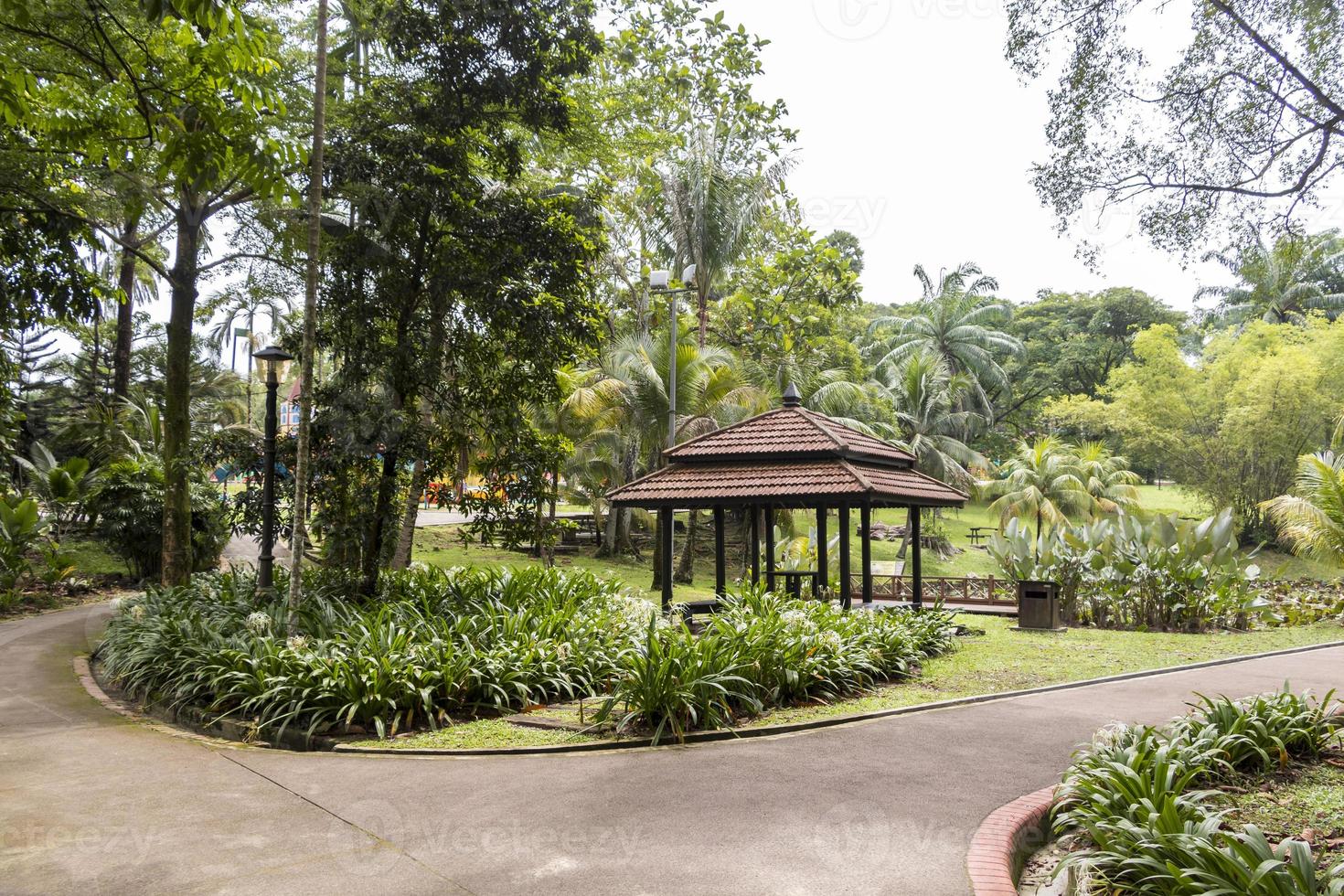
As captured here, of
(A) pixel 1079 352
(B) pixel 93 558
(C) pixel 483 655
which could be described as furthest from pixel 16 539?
(A) pixel 1079 352

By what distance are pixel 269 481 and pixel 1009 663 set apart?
9.44 m

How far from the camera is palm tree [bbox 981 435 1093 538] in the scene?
113 feet

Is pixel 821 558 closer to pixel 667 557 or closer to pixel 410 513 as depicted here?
pixel 667 557

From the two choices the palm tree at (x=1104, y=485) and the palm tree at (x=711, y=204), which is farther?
the palm tree at (x=1104, y=485)

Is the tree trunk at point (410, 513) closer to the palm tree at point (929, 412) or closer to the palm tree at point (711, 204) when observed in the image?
the palm tree at point (711, 204)

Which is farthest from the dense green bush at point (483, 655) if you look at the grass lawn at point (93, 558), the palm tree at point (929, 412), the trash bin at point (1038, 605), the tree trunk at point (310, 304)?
the palm tree at point (929, 412)

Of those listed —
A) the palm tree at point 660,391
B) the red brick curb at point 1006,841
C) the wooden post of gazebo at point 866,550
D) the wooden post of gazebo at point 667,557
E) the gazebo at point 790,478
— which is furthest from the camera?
the palm tree at point 660,391

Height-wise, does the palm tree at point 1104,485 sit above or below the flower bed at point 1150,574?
above

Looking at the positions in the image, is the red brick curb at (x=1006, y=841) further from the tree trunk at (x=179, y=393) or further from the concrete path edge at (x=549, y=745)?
the tree trunk at (x=179, y=393)

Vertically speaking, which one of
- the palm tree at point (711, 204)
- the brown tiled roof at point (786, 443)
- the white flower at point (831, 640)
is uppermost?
the palm tree at point (711, 204)

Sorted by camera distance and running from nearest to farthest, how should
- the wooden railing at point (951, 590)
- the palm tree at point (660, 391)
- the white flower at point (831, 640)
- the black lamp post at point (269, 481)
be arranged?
1. the white flower at point (831, 640)
2. the black lamp post at point (269, 481)
3. the wooden railing at point (951, 590)
4. the palm tree at point (660, 391)

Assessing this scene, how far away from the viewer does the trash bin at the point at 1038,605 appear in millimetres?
16641

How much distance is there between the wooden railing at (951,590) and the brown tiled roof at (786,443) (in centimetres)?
563

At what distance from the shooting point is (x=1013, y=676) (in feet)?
36.4
